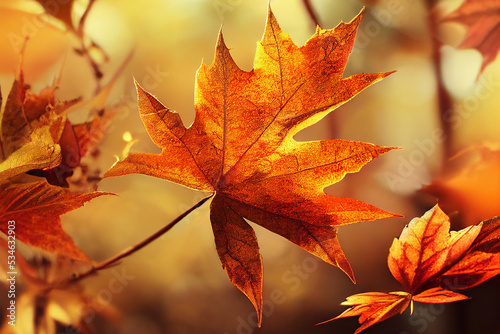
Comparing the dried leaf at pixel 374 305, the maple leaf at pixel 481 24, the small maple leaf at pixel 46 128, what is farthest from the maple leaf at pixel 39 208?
the maple leaf at pixel 481 24

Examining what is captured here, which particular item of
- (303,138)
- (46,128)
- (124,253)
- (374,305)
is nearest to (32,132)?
(46,128)

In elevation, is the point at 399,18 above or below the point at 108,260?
above

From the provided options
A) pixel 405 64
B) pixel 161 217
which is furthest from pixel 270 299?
pixel 405 64

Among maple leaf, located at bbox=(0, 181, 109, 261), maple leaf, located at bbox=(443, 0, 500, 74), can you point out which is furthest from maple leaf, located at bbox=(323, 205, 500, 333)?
maple leaf, located at bbox=(0, 181, 109, 261)

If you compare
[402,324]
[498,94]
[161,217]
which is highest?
[498,94]

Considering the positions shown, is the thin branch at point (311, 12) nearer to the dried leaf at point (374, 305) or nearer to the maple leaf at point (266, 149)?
the maple leaf at point (266, 149)

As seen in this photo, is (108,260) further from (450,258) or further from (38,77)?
(450,258)

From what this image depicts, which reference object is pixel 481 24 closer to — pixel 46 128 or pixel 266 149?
pixel 266 149
